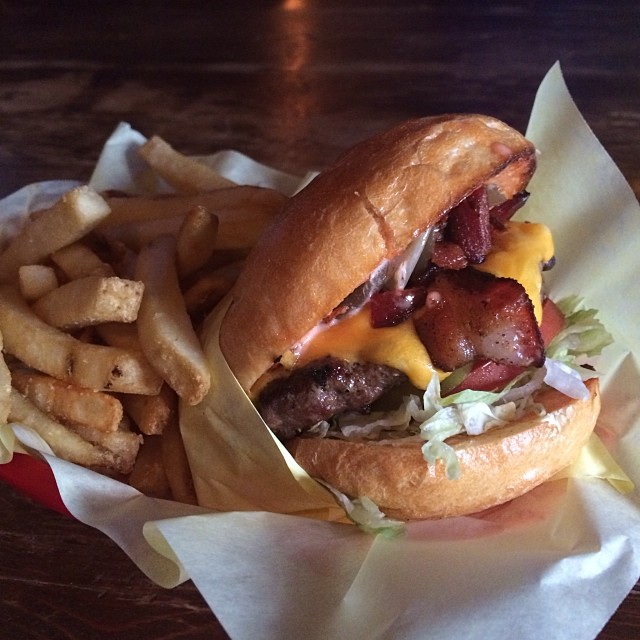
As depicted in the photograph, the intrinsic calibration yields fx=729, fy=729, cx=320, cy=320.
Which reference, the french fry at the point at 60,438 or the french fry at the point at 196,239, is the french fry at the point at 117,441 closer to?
the french fry at the point at 60,438

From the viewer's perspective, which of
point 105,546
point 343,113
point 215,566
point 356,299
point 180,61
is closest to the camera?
point 215,566

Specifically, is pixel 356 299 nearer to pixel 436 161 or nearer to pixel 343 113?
pixel 436 161

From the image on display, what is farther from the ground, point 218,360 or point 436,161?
point 436,161

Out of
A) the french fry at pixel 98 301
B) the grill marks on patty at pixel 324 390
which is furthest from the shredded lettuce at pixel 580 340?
the french fry at pixel 98 301

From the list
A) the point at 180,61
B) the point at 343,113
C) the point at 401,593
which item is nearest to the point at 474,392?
the point at 401,593

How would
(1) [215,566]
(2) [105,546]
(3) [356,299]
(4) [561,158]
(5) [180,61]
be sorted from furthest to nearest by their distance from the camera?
1. (5) [180,61]
2. (4) [561,158]
3. (2) [105,546]
4. (3) [356,299]
5. (1) [215,566]

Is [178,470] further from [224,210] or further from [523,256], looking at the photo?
[523,256]

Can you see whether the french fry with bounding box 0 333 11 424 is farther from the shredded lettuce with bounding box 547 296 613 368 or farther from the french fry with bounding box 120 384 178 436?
the shredded lettuce with bounding box 547 296 613 368

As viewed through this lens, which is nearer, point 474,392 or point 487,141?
point 487,141
